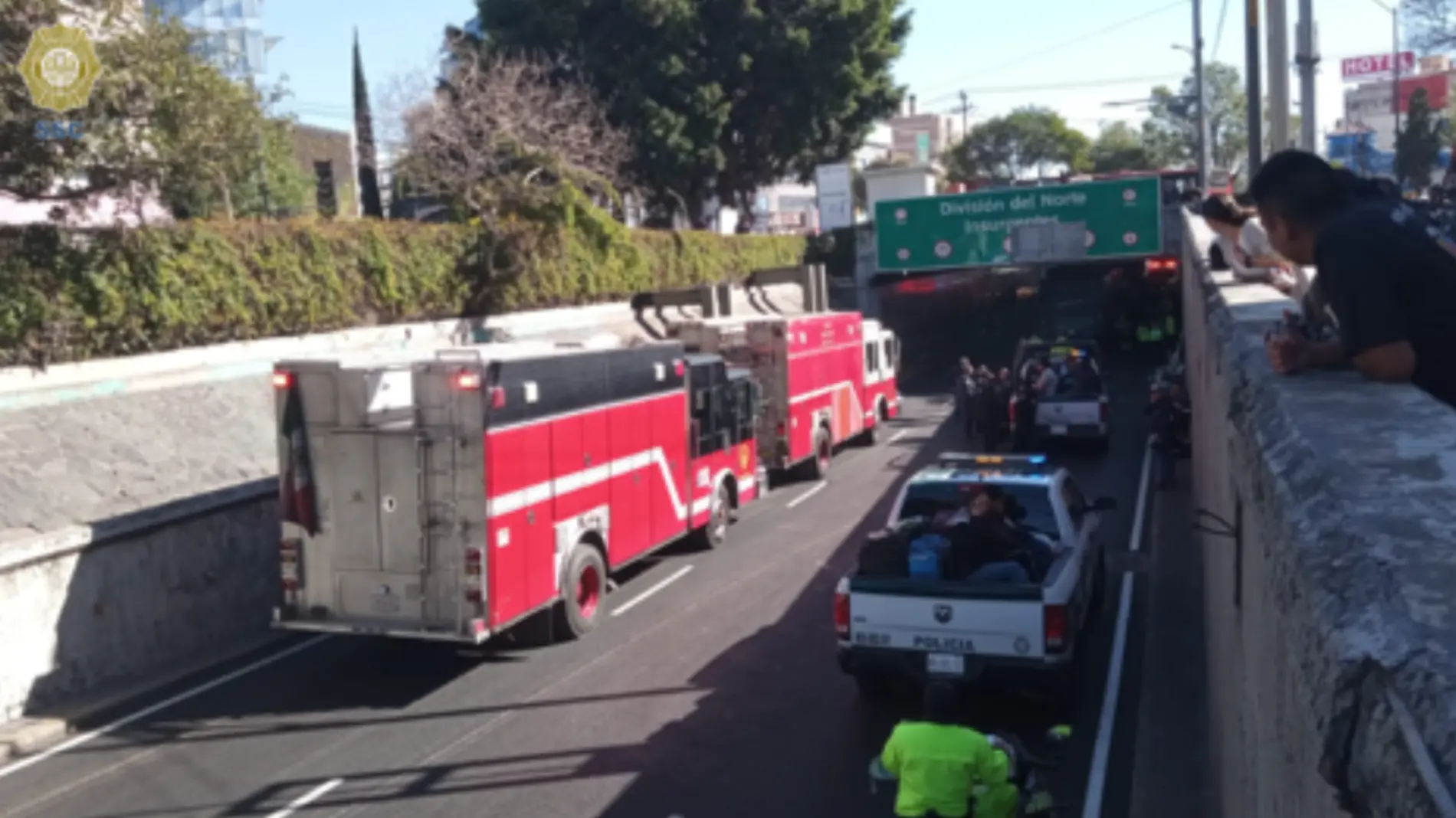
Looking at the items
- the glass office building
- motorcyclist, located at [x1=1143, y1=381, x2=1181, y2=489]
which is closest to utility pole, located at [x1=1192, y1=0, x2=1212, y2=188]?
motorcyclist, located at [x1=1143, y1=381, x2=1181, y2=489]

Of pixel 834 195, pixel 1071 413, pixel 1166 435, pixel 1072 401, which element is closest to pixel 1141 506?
pixel 1166 435

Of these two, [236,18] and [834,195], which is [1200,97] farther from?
[236,18]

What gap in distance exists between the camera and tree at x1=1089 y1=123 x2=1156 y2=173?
107738mm

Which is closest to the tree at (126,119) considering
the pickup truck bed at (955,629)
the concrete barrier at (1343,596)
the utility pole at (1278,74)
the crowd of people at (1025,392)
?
the pickup truck bed at (955,629)

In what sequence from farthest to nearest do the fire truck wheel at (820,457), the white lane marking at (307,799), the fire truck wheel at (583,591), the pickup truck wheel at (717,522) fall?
the fire truck wheel at (820,457), the pickup truck wheel at (717,522), the fire truck wheel at (583,591), the white lane marking at (307,799)

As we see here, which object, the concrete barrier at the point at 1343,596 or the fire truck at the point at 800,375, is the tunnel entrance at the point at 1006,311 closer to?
the fire truck at the point at 800,375

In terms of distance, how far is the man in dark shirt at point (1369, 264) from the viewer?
315 centimetres

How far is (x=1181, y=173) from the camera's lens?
144 feet

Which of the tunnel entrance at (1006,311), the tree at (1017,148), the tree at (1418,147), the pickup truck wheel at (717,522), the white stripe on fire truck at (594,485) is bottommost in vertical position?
the pickup truck wheel at (717,522)

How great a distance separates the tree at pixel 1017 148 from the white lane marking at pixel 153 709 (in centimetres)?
8962

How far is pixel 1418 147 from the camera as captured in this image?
61.0 metres

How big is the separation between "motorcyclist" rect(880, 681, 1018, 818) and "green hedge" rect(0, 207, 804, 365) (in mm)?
14487

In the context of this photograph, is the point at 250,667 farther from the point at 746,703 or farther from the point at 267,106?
the point at 267,106

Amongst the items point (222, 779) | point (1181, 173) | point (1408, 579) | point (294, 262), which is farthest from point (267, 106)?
point (1181, 173)
